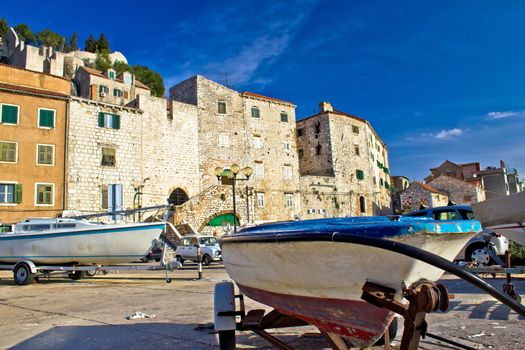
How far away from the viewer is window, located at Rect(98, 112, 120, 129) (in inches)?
1116

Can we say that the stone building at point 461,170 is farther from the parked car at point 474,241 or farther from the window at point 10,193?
the window at point 10,193

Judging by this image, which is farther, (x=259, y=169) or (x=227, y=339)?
(x=259, y=169)

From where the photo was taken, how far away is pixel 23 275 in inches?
469

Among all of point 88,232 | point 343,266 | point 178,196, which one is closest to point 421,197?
point 178,196

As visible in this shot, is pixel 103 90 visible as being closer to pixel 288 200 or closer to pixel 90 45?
pixel 288 200

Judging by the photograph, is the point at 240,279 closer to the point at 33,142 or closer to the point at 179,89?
the point at 33,142

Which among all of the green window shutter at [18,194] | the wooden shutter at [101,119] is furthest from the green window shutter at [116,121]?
the green window shutter at [18,194]

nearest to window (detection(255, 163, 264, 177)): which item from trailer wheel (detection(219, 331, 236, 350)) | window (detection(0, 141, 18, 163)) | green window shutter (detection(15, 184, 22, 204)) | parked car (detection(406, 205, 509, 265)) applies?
green window shutter (detection(15, 184, 22, 204))

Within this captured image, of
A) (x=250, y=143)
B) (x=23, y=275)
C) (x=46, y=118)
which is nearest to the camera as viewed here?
(x=23, y=275)

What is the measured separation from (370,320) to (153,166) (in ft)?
96.0

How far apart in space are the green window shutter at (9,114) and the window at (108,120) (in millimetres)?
5146

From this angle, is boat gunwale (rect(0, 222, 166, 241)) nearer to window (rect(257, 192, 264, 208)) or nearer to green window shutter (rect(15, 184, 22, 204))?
green window shutter (rect(15, 184, 22, 204))

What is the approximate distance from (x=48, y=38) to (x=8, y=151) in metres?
59.1

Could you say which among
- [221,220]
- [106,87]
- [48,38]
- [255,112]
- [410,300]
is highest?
[48,38]
